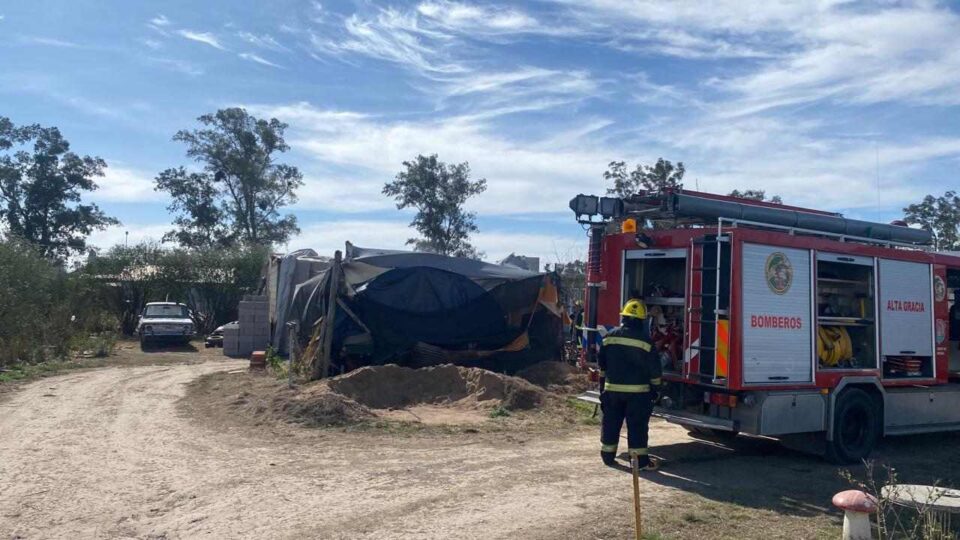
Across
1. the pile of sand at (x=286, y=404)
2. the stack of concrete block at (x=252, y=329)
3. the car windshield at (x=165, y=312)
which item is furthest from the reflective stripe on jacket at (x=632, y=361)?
the car windshield at (x=165, y=312)

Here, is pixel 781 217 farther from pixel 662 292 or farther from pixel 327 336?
pixel 327 336

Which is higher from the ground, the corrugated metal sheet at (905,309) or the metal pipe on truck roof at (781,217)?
the metal pipe on truck roof at (781,217)

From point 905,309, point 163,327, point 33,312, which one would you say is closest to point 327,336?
point 905,309

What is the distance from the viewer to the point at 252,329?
25.6m

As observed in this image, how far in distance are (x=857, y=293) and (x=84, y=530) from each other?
9.32m

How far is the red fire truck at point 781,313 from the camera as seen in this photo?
884 centimetres

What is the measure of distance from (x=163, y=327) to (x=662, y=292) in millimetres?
22642

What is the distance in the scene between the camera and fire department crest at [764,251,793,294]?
29.7ft

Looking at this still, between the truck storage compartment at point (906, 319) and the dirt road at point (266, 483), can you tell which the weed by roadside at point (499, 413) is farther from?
the truck storage compartment at point (906, 319)

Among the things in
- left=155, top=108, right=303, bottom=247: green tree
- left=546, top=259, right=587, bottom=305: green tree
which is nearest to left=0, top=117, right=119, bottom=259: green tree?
left=155, top=108, right=303, bottom=247: green tree

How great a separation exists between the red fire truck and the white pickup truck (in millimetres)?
21770

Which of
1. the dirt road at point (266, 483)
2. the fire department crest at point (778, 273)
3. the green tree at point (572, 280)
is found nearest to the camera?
the dirt road at point (266, 483)

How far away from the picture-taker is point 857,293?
10555 mm

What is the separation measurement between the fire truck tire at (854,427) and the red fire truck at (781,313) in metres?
0.02
